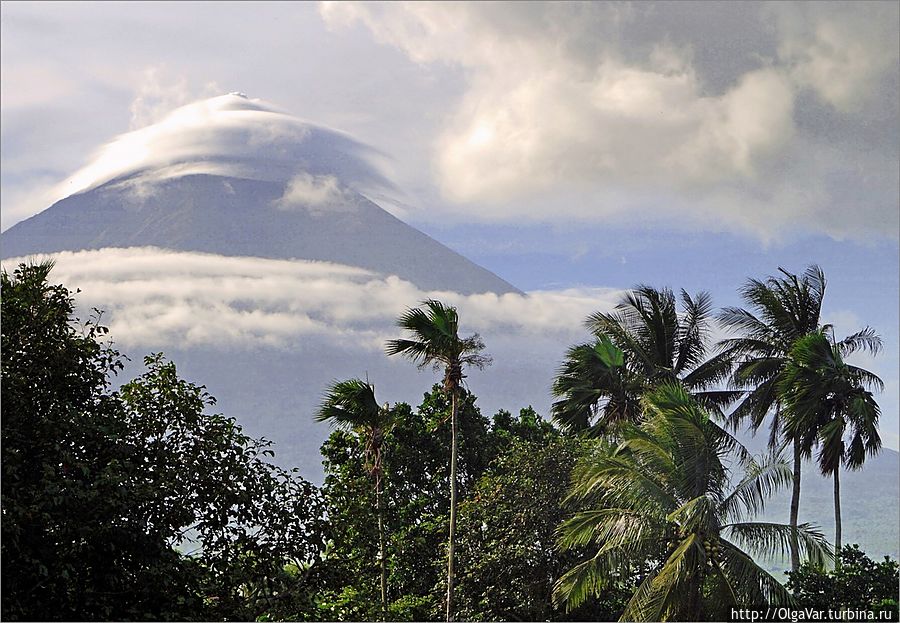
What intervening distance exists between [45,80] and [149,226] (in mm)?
116489

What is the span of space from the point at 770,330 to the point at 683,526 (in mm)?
6332

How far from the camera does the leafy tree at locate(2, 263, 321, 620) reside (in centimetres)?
637

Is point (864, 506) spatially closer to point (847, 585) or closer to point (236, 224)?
point (236, 224)

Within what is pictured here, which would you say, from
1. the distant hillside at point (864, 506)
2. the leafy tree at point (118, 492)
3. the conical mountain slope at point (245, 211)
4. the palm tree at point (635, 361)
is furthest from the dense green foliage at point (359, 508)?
the conical mountain slope at point (245, 211)

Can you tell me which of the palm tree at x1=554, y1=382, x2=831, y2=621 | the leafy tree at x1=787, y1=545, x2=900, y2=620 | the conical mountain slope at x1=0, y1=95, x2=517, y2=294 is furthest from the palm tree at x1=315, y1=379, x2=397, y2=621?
the conical mountain slope at x1=0, y1=95, x2=517, y2=294

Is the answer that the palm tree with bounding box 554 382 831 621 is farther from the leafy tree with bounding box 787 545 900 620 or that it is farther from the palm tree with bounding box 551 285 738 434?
the palm tree with bounding box 551 285 738 434

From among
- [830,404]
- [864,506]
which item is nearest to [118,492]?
[830,404]

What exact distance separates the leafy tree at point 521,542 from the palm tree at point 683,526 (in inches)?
108

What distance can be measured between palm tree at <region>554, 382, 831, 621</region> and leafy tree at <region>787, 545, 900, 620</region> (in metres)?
1.56

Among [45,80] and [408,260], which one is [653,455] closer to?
[45,80]

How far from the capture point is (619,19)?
47.3 ft

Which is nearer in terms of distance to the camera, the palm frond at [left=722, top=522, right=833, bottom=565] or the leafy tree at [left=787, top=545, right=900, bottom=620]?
the palm frond at [left=722, top=522, right=833, bottom=565]

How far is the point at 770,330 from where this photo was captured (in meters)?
13.5

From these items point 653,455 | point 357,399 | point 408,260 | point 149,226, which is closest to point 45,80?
point 357,399
